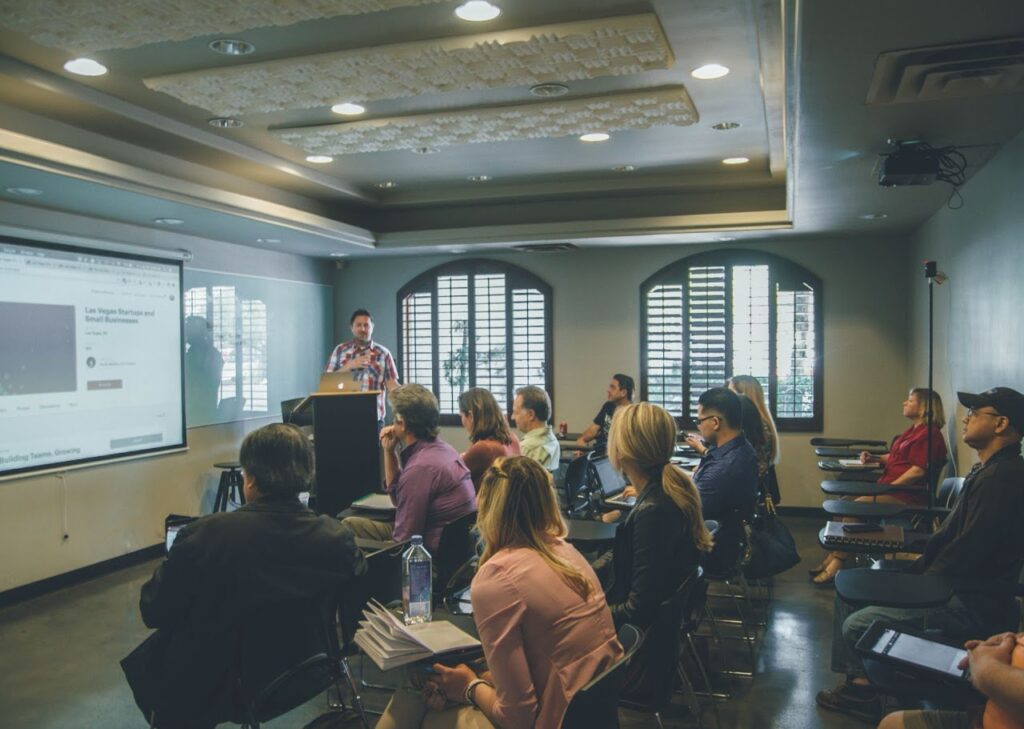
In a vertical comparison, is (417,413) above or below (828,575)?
above

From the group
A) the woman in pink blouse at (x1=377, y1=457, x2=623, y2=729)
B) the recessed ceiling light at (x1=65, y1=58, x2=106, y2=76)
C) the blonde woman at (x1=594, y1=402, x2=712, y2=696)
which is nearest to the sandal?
the blonde woman at (x1=594, y1=402, x2=712, y2=696)

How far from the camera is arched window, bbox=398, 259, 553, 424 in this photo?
845 cm

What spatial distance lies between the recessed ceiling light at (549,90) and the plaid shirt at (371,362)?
11.5ft

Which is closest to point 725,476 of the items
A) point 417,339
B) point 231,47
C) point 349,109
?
point 349,109

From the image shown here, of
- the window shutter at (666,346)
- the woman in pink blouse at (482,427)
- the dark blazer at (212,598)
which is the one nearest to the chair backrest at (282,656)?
the dark blazer at (212,598)

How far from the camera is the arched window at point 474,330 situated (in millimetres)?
8453

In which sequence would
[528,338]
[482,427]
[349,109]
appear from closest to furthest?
[482,427] → [349,109] → [528,338]

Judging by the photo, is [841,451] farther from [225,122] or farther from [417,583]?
[225,122]

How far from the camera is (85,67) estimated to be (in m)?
3.93

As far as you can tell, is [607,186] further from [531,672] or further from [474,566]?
[531,672]

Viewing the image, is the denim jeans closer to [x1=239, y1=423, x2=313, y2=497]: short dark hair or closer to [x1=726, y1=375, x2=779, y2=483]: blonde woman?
[x1=726, y1=375, x2=779, y2=483]: blonde woman

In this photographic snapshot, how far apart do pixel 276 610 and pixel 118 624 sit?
299 centimetres

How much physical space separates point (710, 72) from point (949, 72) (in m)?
1.50

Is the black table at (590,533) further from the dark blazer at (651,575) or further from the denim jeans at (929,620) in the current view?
the denim jeans at (929,620)
